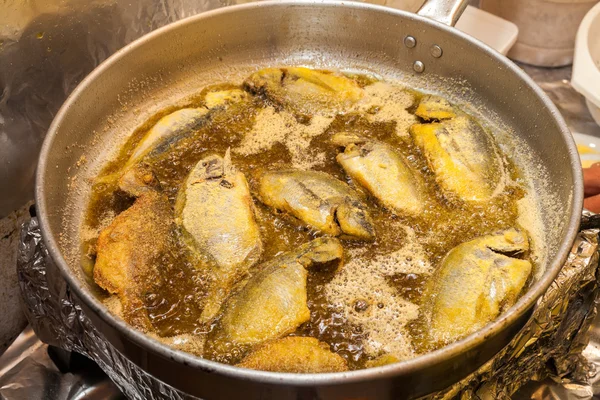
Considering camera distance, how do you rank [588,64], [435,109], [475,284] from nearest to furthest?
[475,284]
[435,109]
[588,64]

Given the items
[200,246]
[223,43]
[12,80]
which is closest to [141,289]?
[200,246]

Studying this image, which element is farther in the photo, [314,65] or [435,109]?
[314,65]

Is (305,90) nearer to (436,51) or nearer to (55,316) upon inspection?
(436,51)

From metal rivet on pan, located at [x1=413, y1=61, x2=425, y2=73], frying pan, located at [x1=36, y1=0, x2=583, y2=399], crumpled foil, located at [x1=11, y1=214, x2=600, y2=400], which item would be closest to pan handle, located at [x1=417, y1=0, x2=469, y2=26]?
frying pan, located at [x1=36, y1=0, x2=583, y2=399]

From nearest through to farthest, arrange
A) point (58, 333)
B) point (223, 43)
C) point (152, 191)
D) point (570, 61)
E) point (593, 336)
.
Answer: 1. point (152, 191)
2. point (58, 333)
3. point (593, 336)
4. point (223, 43)
5. point (570, 61)

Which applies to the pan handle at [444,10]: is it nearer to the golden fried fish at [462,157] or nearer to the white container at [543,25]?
the golden fried fish at [462,157]

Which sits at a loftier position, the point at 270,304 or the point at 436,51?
the point at 436,51

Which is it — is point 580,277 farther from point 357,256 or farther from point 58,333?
point 58,333

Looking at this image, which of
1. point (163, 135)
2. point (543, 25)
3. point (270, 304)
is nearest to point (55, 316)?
point (163, 135)
